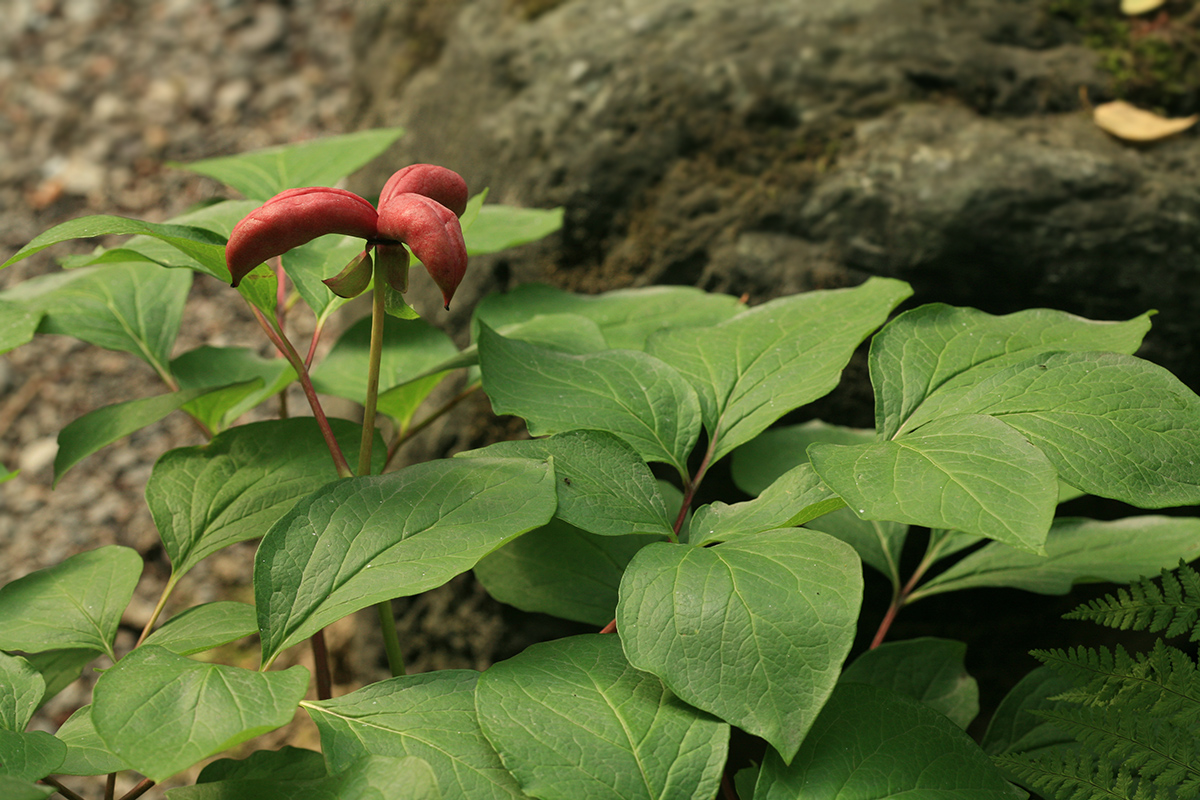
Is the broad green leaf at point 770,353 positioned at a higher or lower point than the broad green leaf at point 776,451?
higher

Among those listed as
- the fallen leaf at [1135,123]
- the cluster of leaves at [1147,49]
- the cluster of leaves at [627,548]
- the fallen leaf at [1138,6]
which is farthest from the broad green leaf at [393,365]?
the fallen leaf at [1138,6]

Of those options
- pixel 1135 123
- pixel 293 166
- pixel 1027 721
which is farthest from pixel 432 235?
pixel 1135 123

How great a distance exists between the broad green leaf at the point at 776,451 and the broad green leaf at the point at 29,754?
804 millimetres

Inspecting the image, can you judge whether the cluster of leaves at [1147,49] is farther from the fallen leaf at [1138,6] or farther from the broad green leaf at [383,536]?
the broad green leaf at [383,536]

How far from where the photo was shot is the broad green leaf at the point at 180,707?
0.63 m

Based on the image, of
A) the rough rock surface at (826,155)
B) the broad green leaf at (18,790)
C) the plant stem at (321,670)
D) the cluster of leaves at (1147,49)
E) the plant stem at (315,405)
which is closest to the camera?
the broad green leaf at (18,790)

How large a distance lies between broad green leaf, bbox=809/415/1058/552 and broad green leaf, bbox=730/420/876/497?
365mm

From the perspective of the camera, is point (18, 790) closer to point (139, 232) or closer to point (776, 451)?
point (139, 232)

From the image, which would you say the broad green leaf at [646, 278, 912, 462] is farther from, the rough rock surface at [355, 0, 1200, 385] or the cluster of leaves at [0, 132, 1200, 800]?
the rough rock surface at [355, 0, 1200, 385]

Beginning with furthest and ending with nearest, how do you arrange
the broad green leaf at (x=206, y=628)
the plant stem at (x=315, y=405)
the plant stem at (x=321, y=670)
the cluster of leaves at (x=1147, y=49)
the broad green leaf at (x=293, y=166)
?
the cluster of leaves at (x=1147, y=49), the broad green leaf at (x=293, y=166), the plant stem at (x=321, y=670), the plant stem at (x=315, y=405), the broad green leaf at (x=206, y=628)

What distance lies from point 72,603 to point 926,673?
100cm

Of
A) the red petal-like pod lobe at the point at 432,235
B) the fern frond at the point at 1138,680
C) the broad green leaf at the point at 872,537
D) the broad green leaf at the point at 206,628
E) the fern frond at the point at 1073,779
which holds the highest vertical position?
the red petal-like pod lobe at the point at 432,235

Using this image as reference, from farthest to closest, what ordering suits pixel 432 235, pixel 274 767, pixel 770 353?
pixel 770 353, pixel 274 767, pixel 432 235

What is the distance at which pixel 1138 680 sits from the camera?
786mm
